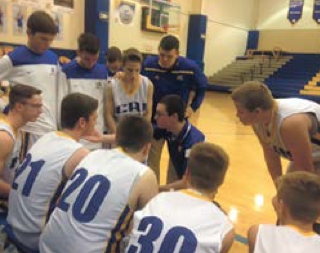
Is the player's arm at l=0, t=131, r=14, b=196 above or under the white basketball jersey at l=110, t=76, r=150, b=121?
under

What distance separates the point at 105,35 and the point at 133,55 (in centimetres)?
907

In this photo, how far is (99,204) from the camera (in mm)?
1757

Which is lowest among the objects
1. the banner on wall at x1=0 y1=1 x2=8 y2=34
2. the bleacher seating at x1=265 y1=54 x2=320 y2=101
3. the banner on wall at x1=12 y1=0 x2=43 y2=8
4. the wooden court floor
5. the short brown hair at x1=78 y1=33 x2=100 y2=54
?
the wooden court floor

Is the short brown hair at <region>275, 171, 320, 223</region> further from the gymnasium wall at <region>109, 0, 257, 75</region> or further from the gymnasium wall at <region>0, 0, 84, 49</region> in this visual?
the gymnasium wall at <region>109, 0, 257, 75</region>

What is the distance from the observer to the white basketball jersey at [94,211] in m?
1.76

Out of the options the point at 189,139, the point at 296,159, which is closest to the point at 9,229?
the point at 189,139

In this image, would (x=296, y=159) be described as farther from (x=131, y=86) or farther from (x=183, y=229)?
(x=131, y=86)

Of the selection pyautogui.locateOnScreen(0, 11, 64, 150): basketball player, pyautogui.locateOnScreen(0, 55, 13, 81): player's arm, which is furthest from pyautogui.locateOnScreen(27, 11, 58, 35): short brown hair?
pyautogui.locateOnScreen(0, 55, 13, 81): player's arm

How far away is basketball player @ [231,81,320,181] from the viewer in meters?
2.26

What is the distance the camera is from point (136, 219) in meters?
1.64

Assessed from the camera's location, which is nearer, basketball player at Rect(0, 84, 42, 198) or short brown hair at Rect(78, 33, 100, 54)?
basketball player at Rect(0, 84, 42, 198)

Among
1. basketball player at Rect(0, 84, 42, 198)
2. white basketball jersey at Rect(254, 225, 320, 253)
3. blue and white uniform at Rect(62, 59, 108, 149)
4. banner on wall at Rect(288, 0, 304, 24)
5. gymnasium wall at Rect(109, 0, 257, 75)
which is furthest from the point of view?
Result: banner on wall at Rect(288, 0, 304, 24)

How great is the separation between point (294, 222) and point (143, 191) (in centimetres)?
71

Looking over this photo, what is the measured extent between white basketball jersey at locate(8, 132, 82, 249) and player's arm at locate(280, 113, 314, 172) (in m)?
1.26
